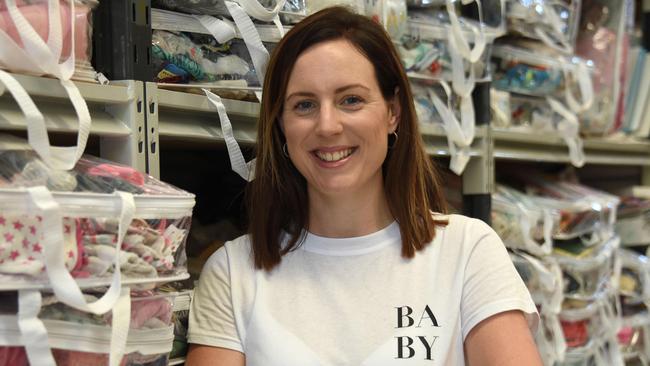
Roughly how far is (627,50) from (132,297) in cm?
200

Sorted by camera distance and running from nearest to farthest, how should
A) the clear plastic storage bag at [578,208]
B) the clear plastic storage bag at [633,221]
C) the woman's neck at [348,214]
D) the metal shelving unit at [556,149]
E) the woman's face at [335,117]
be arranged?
the woman's face at [335,117], the woman's neck at [348,214], the metal shelving unit at [556,149], the clear plastic storage bag at [578,208], the clear plastic storage bag at [633,221]

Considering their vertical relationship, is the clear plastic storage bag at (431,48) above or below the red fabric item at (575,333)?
above

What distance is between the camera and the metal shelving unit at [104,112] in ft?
3.43

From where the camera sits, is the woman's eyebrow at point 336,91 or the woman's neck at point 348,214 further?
the woman's neck at point 348,214

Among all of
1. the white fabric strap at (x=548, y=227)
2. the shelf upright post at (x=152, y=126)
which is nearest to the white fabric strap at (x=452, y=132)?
the white fabric strap at (x=548, y=227)

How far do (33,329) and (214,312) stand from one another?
0.45 metres

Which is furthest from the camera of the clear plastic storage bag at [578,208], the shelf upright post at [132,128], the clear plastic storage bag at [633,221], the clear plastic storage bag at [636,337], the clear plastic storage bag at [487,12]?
the clear plastic storage bag at [633,221]

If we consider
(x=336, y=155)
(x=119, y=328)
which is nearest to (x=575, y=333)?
(x=336, y=155)

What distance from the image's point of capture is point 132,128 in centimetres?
120

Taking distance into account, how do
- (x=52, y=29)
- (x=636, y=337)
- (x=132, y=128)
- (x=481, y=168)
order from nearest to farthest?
1. (x=52, y=29)
2. (x=132, y=128)
3. (x=481, y=168)
4. (x=636, y=337)

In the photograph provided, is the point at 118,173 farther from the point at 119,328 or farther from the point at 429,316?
the point at 429,316

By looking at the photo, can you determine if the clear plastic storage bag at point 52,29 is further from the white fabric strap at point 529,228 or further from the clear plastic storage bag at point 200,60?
the white fabric strap at point 529,228

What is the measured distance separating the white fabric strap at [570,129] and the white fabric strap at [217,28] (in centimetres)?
113

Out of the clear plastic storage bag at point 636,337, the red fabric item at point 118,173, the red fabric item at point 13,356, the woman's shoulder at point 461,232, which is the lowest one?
the clear plastic storage bag at point 636,337
